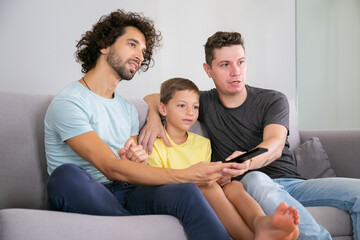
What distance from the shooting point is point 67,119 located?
1.60m

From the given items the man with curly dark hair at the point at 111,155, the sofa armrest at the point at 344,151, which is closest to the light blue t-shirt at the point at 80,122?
the man with curly dark hair at the point at 111,155

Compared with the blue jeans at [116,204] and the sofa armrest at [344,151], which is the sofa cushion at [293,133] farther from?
the blue jeans at [116,204]

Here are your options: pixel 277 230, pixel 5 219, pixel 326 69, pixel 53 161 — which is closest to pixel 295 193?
pixel 277 230

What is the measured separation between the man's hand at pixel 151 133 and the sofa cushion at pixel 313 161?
31.1 inches

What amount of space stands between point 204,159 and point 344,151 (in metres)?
0.84

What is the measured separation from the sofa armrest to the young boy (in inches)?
30.1

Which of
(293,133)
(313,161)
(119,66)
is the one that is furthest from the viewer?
(293,133)

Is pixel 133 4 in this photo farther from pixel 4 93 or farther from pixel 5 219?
pixel 5 219

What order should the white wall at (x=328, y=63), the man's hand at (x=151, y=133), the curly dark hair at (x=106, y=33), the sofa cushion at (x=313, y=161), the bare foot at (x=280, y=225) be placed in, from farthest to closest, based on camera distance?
the white wall at (x=328, y=63) < the sofa cushion at (x=313, y=161) < the curly dark hair at (x=106, y=33) < the man's hand at (x=151, y=133) < the bare foot at (x=280, y=225)

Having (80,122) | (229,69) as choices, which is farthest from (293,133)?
(80,122)

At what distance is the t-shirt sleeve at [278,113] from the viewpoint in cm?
195

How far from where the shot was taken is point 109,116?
6.06ft

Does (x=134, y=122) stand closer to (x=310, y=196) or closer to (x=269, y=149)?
(x=269, y=149)

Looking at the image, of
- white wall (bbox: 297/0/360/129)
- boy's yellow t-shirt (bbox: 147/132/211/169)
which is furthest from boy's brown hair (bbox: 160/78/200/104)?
white wall (bbox: 297/0/360/129)
